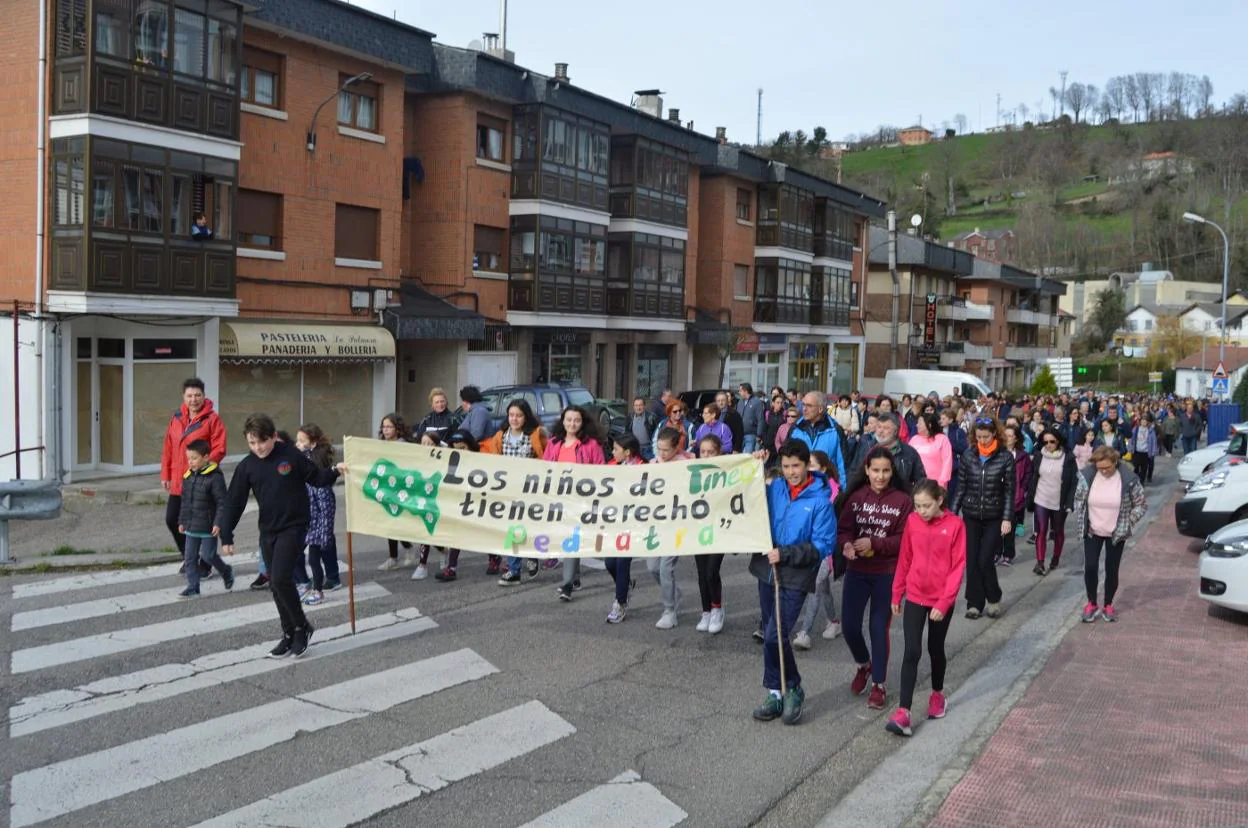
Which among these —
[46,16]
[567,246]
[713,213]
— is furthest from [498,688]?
[713,213]

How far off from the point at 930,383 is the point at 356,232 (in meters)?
26.8

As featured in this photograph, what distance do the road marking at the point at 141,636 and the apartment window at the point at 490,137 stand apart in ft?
65.4

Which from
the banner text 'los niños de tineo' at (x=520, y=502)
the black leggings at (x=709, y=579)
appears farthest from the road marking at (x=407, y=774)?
the black leggings at (x=709, y=579)

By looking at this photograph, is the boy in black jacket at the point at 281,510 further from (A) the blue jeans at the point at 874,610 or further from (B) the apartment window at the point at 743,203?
(B) the apartment window at the point at 743,203

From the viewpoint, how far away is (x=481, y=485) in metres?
9.44

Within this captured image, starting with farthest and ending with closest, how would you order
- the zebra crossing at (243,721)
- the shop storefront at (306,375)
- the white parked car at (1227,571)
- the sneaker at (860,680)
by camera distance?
the shop storefront at (306,375), the white parked car at (1227,571), the sneaker at (860,680), the zebra crossing at (243,721)

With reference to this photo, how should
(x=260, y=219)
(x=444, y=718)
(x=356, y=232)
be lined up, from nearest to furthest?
(x=444, y=718) < (x=260, y=219) < (x=356, y=232)

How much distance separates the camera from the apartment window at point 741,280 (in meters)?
42.1

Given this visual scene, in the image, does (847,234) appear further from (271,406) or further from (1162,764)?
(1162,764)

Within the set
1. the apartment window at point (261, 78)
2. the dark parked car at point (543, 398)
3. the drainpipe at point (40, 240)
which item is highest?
the apartment window at point (261, 78)

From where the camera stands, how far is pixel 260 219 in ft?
73.8

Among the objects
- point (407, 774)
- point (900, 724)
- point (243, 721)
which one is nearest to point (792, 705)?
point (900, 724)

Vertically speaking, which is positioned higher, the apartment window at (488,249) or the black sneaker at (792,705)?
the apartment window at (488,249)

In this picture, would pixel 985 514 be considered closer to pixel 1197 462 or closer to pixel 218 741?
Result: pixel 218 741
